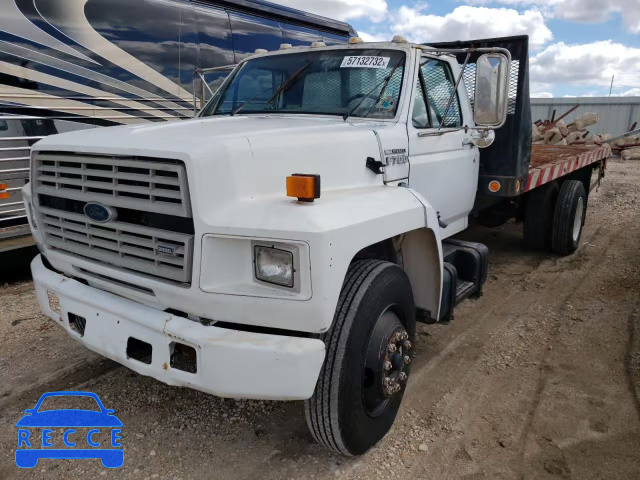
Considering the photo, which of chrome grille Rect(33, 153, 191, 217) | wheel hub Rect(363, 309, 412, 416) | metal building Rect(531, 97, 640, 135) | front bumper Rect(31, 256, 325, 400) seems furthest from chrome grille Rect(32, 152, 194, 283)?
metal building Rect(531, 97, 640, 135)

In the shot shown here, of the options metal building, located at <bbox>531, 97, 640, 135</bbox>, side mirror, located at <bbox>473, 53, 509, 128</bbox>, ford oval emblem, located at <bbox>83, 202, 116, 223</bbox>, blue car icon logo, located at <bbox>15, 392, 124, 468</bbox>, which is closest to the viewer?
ford oval emblem, located at <bbox>83, 202, 116, 223</bbox>

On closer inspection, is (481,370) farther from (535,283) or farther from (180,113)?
(180,113)

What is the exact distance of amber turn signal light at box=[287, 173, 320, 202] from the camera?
7.33 feet

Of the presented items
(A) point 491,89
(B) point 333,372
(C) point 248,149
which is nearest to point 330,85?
(A) point 491,89

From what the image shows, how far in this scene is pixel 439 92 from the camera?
3885mm

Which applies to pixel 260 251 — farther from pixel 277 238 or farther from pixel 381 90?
pixel 381 90

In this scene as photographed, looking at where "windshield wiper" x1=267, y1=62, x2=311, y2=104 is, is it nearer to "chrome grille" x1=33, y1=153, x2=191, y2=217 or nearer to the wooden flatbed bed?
"chrome grille" x1=33, y1=153, x2=191, y2=217

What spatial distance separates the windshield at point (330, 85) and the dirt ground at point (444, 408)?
6.20ft

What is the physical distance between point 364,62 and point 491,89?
866 millimetres

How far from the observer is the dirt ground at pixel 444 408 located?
2627 millimetres

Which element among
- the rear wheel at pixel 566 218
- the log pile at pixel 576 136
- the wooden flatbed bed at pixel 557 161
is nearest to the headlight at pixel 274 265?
the wooden flatbed bed at pixel 557 161

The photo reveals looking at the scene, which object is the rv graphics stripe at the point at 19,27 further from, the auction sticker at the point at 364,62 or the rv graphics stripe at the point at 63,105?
the auction sticker at the point at 364,62

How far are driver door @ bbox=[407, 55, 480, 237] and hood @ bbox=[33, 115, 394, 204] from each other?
1.73 feet

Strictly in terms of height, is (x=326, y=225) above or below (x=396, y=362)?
above
